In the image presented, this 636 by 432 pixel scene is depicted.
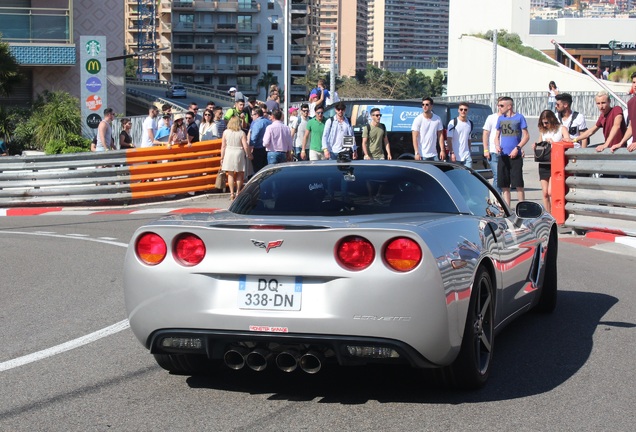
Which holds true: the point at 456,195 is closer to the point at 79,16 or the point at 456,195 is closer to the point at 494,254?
the point at 494,254

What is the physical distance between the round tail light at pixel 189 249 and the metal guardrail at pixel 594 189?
9215 mm

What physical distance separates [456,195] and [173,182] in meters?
14.7

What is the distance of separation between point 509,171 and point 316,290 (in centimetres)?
1145

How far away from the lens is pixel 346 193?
663 centimetres

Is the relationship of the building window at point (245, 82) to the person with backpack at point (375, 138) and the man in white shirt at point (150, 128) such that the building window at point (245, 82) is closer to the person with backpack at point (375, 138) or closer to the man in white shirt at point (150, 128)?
the man in white shirt at point (150, 128)

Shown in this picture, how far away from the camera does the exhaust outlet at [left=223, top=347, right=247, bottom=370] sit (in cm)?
573

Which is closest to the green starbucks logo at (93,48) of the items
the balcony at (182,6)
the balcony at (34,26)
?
the balcony at (34,26)

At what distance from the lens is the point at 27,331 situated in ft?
26.2

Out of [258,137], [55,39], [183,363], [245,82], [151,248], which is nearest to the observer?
[151,248]

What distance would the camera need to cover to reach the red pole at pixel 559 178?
589 inches

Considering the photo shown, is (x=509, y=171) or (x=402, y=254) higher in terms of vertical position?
(x=402, y=254)

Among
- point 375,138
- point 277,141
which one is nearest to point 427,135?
point 375,138

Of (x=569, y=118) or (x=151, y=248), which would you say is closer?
(x=151, y=248)

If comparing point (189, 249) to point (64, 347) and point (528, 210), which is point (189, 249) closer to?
point (64, 347)
